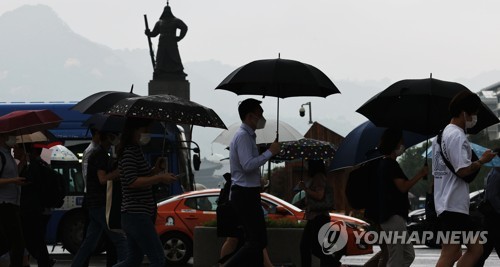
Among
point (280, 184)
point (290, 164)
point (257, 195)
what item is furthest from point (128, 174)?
point (280, 184)

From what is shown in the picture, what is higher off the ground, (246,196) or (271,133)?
(271,133)

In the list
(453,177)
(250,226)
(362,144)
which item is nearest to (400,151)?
(250,226)

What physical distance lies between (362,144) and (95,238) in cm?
320

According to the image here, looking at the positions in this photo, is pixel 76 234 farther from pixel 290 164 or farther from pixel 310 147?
pixel 290 164

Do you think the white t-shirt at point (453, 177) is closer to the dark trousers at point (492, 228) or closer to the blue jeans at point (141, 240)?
the blue jeans at point (141, 240)

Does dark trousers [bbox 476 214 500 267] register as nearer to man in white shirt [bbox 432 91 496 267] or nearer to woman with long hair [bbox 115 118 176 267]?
man in white shirt [bbox 432 91 496 267]

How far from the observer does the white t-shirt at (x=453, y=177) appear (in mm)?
9008

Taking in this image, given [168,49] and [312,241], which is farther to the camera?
[168,49]

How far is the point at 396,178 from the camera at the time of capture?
11.3 m

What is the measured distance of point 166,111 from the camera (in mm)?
12242

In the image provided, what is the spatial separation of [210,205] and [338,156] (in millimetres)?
6466

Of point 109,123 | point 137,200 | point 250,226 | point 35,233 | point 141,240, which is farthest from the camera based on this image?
point 109,123

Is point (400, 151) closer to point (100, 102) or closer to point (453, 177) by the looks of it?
point (453, 177)

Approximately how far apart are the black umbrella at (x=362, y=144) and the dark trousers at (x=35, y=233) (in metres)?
3.48
